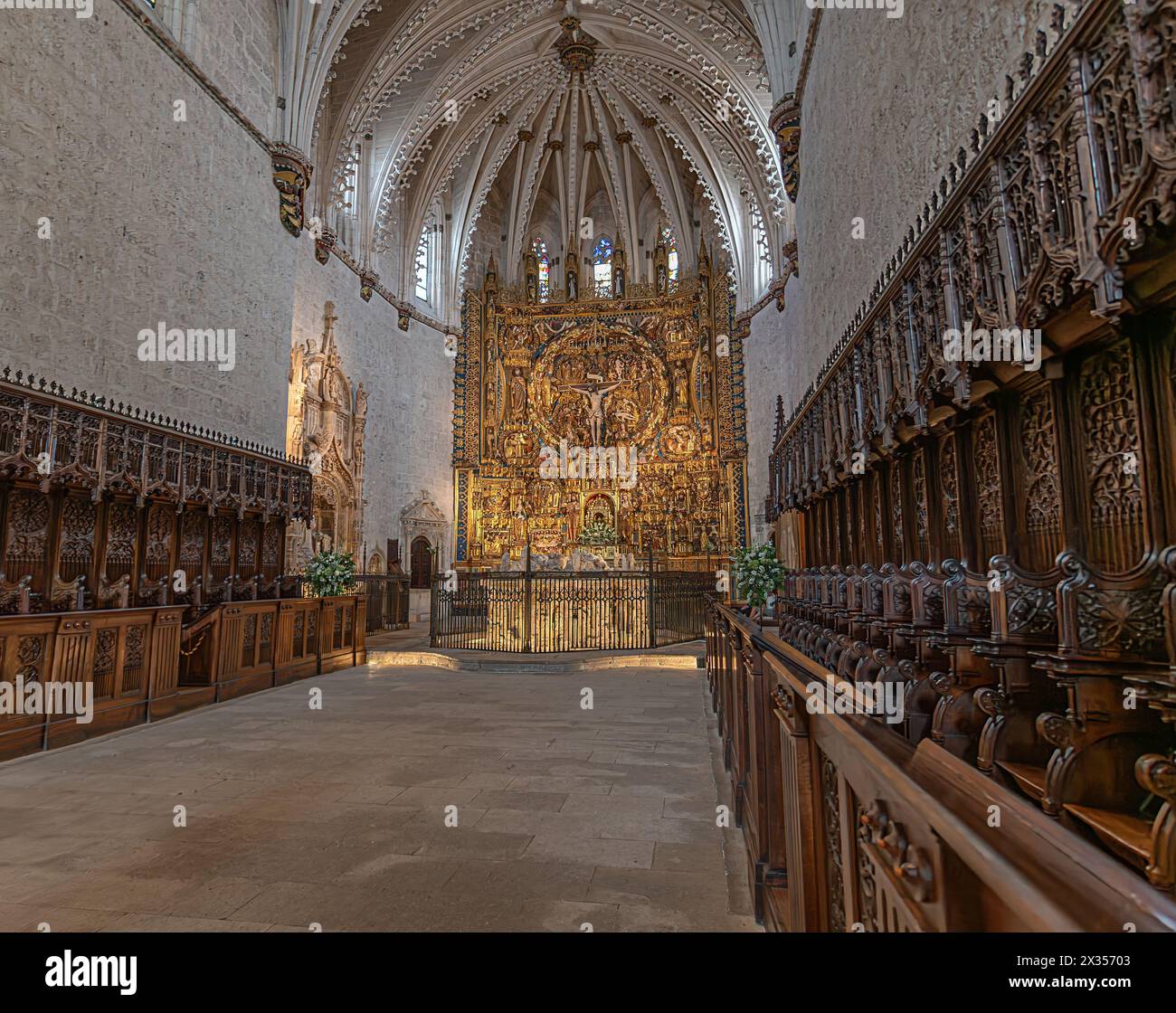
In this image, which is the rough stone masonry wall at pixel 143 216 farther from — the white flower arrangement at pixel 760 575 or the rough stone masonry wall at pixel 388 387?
the white flower arrangement at pixel 760 575

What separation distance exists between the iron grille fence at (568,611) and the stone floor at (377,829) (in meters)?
5.80

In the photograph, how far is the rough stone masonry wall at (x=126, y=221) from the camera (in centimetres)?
767

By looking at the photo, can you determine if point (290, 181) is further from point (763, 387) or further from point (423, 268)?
point (763, 387)

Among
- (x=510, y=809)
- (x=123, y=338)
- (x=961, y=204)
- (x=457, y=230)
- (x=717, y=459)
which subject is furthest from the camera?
(x=457, y=230)

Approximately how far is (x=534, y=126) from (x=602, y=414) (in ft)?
33.3

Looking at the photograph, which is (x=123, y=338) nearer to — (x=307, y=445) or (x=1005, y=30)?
(x=307, y=445)

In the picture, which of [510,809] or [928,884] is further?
[510,809]

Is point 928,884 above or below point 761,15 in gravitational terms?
below

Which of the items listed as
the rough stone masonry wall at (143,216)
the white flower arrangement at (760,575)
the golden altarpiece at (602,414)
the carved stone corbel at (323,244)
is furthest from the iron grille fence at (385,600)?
the white flower arrangement at (760,575)

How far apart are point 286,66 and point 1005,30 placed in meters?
14.0

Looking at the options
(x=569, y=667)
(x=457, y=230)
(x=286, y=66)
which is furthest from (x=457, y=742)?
(x=457, y=230)

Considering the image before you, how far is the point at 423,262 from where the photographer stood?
73.0 feet

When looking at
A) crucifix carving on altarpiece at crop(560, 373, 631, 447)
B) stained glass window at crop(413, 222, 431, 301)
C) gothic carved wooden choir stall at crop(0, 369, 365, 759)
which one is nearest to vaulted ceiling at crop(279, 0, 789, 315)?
stained glass window at crop(413, 222, 431, 301)
